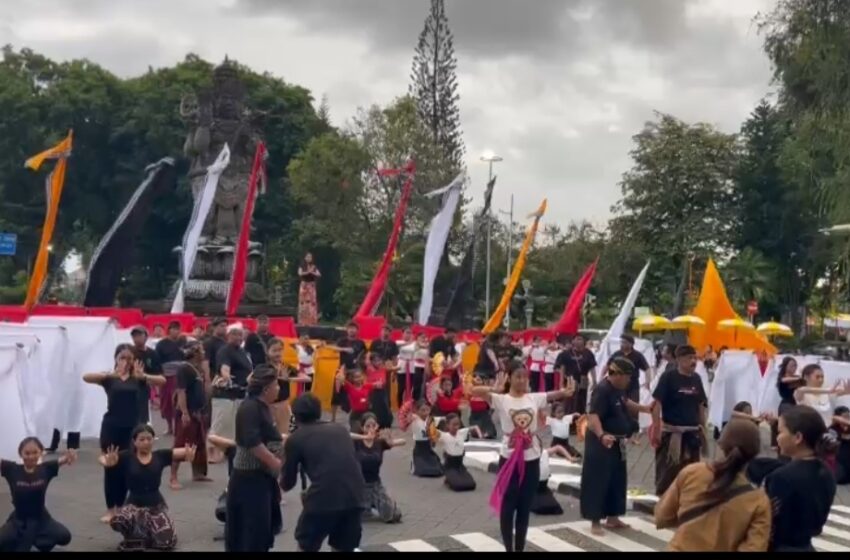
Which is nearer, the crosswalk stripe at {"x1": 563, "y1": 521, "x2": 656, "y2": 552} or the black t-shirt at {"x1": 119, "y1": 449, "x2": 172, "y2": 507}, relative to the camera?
the black t-shirt at {"x1": 119, "y1": 449, "x2": 172, "y2": 507}

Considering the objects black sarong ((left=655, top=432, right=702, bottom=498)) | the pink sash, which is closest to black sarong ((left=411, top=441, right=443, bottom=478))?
black sarong ((left=655, top=432, right=702, bottom=498))

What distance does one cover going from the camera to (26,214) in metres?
56.1

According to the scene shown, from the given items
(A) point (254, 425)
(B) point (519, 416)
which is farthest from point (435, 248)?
(A) point (254, 425)

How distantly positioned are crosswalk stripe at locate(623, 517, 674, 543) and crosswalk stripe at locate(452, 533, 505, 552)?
158cm

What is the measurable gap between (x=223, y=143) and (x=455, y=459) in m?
27.9

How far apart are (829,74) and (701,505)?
732 inches

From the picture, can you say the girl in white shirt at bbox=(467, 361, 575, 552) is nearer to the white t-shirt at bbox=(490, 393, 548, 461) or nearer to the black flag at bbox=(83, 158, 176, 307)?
the white t-shirt at bbox=(490, 393, 548, 461)

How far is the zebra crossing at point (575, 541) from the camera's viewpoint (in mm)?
9828

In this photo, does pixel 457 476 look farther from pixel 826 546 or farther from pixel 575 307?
pixel 575 307

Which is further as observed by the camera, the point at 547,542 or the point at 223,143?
the point at 223,143

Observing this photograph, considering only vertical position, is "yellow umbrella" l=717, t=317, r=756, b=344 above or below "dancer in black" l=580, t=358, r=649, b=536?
above

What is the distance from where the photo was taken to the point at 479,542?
10.1 m

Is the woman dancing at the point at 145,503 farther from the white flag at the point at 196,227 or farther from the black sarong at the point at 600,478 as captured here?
the white flag at the point at 196,227

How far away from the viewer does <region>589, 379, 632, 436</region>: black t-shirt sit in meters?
10.5
